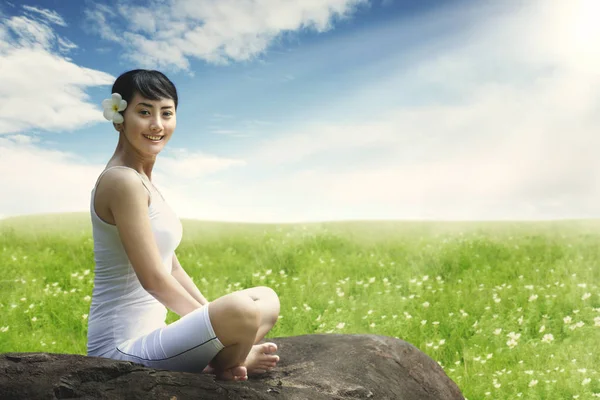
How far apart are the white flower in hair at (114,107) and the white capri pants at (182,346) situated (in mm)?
1377

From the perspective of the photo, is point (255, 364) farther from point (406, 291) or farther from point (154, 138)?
point (406, 291)

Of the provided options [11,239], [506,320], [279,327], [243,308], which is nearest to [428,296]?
[506,320]

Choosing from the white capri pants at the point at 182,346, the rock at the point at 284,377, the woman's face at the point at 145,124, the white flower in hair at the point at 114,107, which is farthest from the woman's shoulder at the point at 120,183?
the rock at the point at 284,377

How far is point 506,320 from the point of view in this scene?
24.6 ft

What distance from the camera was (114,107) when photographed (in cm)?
412

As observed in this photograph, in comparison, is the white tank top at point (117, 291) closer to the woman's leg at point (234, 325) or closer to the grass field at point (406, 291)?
the woman's leg at point (234, 325)

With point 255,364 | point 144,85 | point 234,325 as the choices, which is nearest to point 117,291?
point 234,325

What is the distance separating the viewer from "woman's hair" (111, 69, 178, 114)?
4078 millimetres

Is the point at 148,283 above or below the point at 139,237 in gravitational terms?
below

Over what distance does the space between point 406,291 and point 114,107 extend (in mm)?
5555

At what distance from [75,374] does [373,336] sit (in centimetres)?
245

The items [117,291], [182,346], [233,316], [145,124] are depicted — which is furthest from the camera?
[145,124]

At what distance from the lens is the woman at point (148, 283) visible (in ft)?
11.9

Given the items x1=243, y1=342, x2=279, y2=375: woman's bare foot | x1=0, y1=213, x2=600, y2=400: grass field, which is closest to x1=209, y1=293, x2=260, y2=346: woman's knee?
x1=243, y1=342, x2=279, y2=375: woman's bare foot
